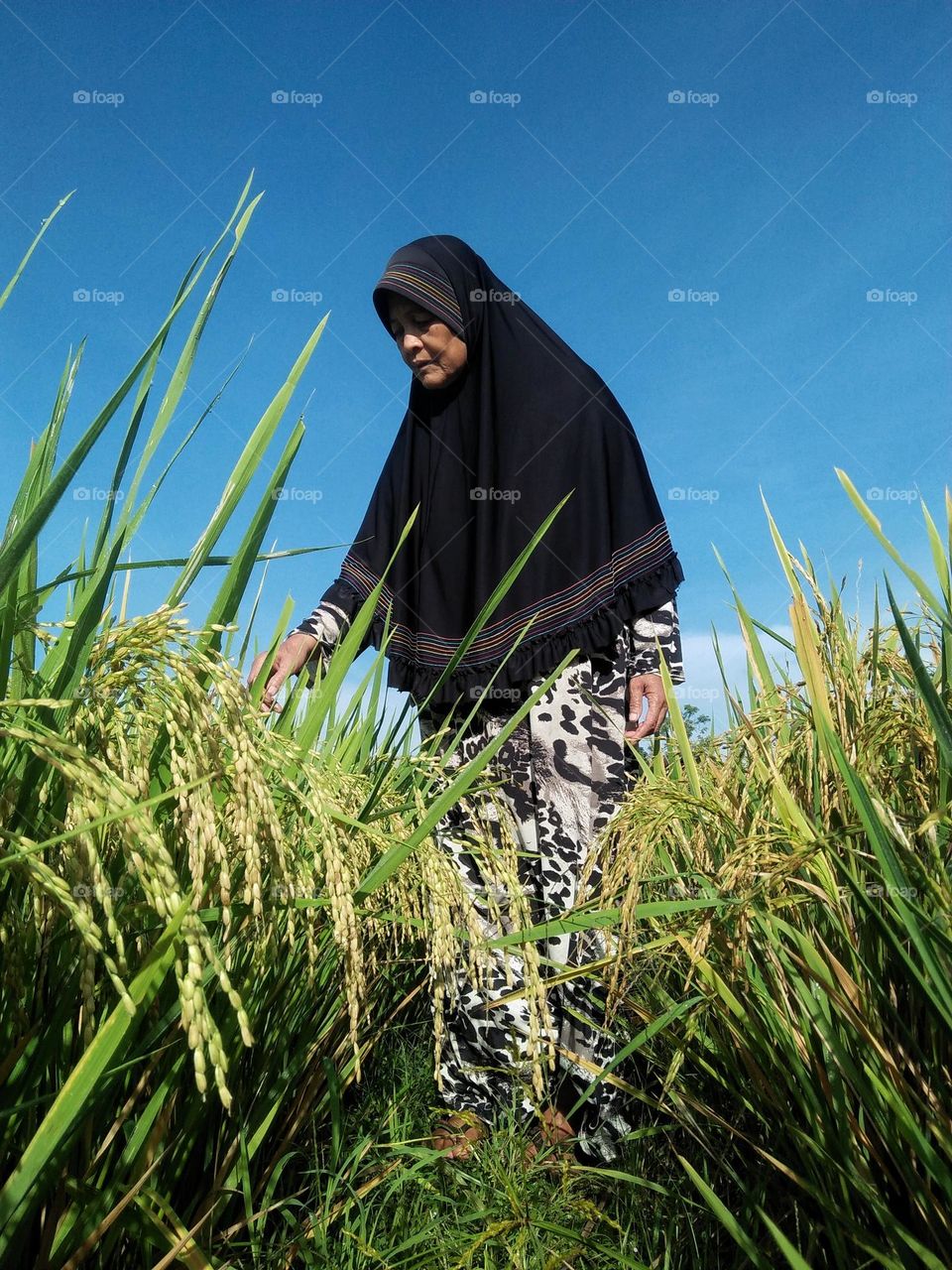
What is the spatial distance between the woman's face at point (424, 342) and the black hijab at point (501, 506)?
0.05 metres

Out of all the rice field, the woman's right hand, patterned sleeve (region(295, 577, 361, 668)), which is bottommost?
the rice field

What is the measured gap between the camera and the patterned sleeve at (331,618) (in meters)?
2.33

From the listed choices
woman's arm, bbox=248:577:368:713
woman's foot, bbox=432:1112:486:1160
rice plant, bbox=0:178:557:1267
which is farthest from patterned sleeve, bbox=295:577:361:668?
woman's foot, bbox=432:1112:486:1160

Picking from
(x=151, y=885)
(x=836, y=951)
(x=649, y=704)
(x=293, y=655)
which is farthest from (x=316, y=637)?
(x=151, y=885)

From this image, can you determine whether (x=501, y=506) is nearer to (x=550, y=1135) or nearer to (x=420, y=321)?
(x=420, y=321)

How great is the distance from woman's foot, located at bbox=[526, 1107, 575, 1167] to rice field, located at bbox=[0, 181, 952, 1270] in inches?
8.5

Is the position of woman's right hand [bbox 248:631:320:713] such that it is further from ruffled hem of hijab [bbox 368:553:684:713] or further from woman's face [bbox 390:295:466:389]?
woman's face [bbox 390:295:466:389]

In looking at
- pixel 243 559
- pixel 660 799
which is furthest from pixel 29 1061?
pixel 660 799

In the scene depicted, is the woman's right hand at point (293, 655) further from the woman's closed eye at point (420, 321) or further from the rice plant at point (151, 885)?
the woman's closed eye at point (420, 321)

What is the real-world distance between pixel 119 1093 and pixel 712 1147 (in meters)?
0.93

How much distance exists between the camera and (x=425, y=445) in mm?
2842

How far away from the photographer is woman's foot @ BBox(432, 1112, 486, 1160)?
6.15 feet

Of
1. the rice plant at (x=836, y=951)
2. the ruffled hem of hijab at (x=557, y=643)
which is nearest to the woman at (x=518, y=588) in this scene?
the ruffled hem of hijab at (x=557, y=643)

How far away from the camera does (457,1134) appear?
6.24 feet
